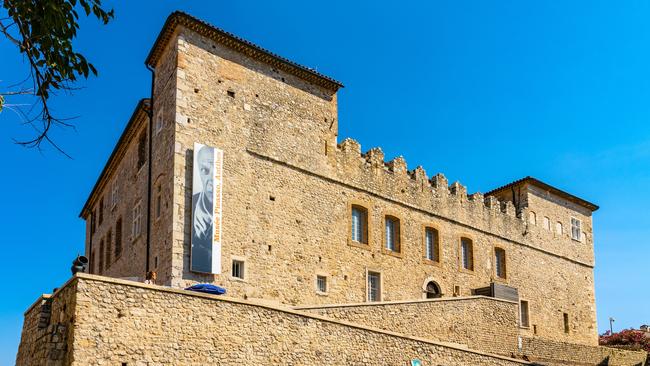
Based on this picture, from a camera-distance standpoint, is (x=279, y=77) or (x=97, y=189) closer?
(x=279, y=77)

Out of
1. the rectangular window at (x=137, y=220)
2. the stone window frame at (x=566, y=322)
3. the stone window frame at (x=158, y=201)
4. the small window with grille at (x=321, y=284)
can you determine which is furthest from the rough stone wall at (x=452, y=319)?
the stone window frame at (x=566, y=322)

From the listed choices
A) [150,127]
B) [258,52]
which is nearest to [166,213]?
[150,127]

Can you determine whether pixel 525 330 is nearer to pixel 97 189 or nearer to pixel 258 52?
pixel 258 52

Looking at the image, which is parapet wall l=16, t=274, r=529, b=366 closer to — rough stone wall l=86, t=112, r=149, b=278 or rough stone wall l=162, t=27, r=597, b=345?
rough stone wall l=162, t=27, r=597, b=345

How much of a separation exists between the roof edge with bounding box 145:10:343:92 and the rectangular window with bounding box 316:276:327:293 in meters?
7.24

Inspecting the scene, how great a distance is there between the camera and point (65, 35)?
855 centimetres

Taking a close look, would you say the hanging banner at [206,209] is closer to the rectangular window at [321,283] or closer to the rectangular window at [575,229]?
the rectangular window at [321,283]

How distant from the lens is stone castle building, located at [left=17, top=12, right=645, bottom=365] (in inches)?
655

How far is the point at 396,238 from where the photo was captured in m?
28.3

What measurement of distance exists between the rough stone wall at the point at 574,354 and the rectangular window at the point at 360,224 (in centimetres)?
760

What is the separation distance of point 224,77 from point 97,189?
1523 cm

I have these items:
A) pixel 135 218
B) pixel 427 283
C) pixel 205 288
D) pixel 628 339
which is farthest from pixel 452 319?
pixel 628 339

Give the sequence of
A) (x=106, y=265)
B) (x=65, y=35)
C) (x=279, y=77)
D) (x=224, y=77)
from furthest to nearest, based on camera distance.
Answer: (x=106, y=265) → (x=279, y=77) → (x=224, y=77) → (x=65, y=35)

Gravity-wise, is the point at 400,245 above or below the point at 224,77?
below
